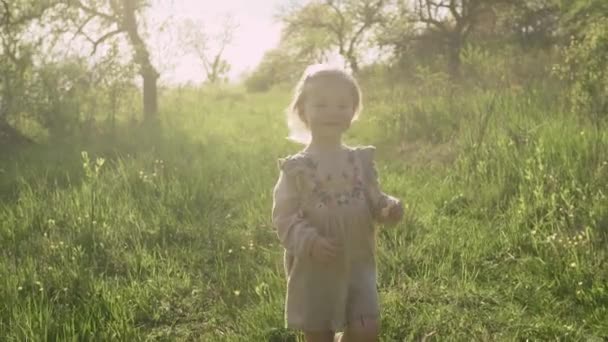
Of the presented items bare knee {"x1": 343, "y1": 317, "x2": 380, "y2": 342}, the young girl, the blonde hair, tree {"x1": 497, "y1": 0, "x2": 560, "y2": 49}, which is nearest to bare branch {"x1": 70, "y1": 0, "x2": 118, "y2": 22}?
tree {"x1": 497, "y1": 0, "x2": 560, "y2": 49}

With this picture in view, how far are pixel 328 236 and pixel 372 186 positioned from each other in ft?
1.07

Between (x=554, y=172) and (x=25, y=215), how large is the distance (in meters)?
4.60

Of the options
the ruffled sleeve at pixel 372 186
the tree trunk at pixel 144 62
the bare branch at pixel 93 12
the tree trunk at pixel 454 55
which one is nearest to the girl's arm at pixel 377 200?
the ruffled sleeve at pixel 372 186

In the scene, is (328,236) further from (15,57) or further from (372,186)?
(15,57)

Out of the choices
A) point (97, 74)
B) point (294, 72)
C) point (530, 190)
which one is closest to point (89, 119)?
point (97, 74)

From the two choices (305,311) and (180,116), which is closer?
(305,311)

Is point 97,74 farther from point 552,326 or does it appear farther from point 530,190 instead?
point 552,326

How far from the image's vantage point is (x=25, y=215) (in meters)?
4.94

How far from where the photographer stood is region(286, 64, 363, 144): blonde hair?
243cm

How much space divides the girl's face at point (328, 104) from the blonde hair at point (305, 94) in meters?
0.02

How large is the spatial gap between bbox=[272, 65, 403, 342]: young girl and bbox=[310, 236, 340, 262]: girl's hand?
0.11 m

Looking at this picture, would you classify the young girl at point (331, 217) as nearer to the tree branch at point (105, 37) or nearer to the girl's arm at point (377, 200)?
the girl's arm at point (377, 200)

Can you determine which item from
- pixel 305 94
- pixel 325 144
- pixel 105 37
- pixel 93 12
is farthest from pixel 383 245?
pixel 93 12

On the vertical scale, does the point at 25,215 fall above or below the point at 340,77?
below
